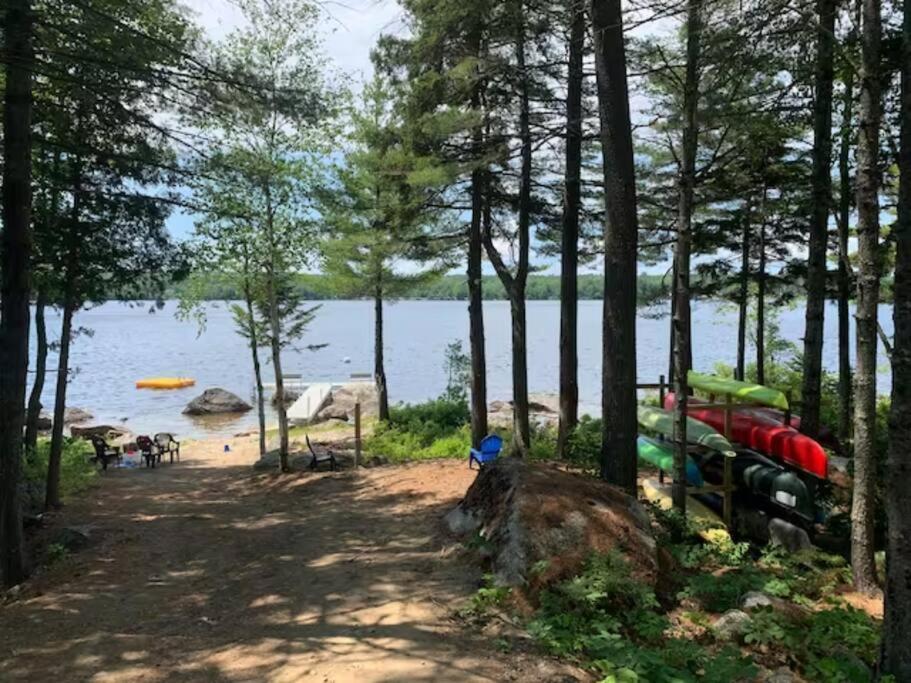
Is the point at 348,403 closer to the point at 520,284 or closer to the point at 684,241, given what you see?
the point at 520,284

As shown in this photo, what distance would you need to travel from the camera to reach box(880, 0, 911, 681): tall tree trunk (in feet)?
12.4

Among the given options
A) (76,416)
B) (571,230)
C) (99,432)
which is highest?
(571,230)

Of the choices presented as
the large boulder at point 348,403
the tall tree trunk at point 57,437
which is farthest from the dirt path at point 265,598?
the large boulder at point 348,403

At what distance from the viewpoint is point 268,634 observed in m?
4.43

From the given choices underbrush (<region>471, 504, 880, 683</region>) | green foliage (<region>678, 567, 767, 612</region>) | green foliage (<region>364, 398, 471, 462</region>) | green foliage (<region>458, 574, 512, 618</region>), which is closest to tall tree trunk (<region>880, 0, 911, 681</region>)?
underbrush (<region>471, 504, 880, 683</region>)

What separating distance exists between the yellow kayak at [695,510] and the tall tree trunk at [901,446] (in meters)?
3.42

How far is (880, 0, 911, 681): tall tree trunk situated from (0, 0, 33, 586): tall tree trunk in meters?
7.41

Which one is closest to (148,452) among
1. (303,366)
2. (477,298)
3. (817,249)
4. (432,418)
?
(432,418)

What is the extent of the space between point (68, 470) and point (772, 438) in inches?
511

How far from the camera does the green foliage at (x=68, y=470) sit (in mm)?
11422

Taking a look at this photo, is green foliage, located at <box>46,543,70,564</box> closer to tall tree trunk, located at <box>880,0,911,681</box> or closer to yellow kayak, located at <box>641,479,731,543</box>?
yellow kayak, located at <box>641,479,731,543</box>

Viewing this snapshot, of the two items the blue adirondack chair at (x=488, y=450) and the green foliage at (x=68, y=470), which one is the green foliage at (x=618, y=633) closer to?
the blue adirondack chair at (x=488, y=450)

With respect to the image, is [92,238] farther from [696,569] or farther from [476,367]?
[696,569]

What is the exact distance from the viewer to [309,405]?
24.0 meters
